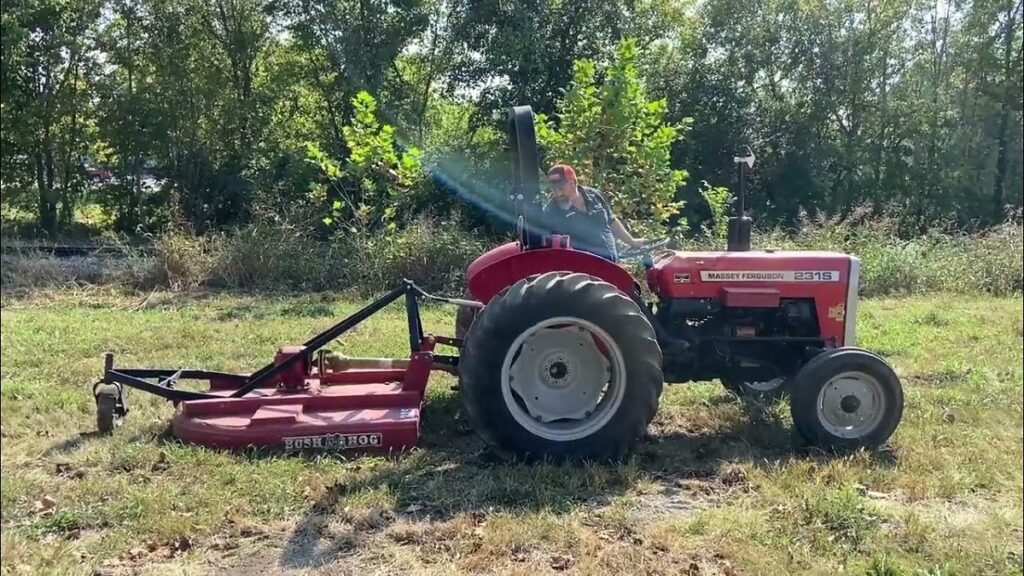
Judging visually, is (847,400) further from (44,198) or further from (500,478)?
(44,198)

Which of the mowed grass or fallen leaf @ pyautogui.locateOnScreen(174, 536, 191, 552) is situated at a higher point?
the mowed grass

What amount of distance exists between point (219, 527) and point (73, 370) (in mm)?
2915

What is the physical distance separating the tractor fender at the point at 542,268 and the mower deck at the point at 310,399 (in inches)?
15.3

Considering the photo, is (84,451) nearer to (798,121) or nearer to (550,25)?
(798,121)

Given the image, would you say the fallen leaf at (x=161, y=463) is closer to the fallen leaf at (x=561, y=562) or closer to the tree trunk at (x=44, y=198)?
the fallen leaf at (x=561, y=562)

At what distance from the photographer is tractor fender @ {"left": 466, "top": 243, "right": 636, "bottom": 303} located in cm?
422

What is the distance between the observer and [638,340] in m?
3.81

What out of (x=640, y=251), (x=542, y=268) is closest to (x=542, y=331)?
(x=542, y=268)

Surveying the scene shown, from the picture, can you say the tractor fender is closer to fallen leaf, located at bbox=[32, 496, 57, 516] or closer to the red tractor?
the red tractor

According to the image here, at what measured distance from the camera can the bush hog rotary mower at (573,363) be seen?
3.82m

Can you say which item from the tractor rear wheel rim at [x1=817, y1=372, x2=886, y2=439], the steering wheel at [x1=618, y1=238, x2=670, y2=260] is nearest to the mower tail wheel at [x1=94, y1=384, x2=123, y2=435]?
the steering wheel at [x1=618, y1=238, x2=670, y2=260]

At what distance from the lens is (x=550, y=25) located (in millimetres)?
12219

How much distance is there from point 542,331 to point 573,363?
23cm

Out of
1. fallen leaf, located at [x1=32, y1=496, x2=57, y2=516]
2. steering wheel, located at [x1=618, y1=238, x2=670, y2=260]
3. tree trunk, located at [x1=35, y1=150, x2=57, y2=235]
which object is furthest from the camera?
steering wheel, located at [x1=618, y1=238, x2=670, y2=260]
